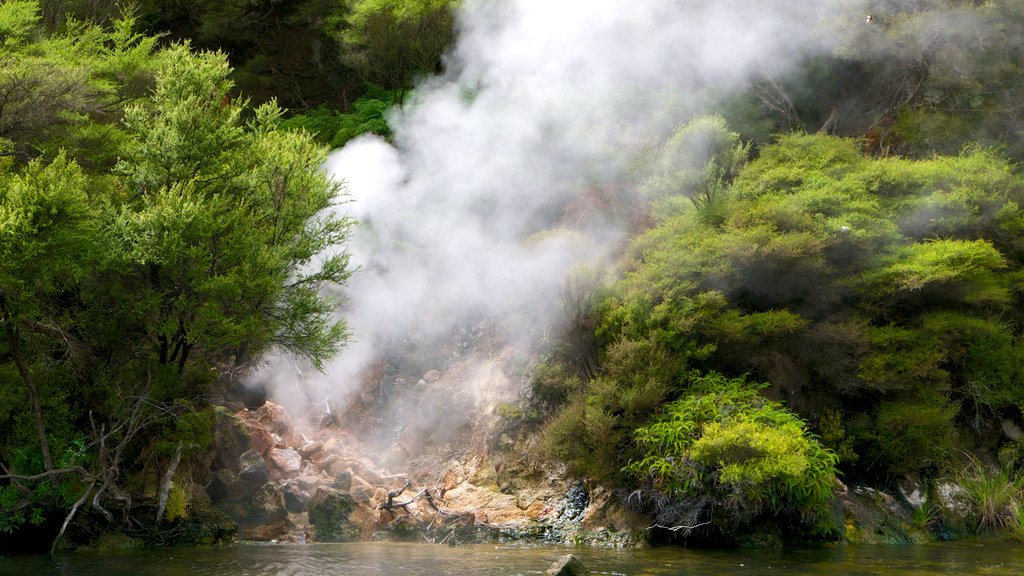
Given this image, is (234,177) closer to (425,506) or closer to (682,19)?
(425,506)

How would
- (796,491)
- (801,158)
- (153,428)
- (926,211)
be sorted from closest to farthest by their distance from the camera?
(796,491), (153,428), (926,211), (801,158)

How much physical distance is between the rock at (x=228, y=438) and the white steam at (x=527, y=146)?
12.9 feet

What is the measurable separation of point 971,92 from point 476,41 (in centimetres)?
1442

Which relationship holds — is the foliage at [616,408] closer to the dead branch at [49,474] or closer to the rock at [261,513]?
the rock at [261,513]

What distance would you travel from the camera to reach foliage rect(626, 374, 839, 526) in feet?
45.2

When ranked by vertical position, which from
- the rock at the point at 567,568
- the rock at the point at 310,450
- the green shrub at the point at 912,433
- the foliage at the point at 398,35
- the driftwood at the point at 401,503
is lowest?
the rock at the point at 567,568

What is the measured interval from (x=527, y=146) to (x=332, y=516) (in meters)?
12.5

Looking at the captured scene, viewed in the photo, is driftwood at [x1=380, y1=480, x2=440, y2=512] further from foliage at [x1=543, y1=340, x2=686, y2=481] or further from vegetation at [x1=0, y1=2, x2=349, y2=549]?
vegetation at [x1=0, y1=2, x2=349, y2=549]

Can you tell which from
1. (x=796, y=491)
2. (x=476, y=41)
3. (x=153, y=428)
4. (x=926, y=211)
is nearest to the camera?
(x=796, y=491)

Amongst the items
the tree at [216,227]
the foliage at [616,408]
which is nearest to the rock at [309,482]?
the tree at [216,227]

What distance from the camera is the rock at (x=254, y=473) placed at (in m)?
16.8

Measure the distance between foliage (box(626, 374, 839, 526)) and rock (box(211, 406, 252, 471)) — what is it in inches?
317

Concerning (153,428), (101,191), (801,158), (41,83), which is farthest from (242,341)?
(801,158)

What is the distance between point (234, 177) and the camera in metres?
17.0
